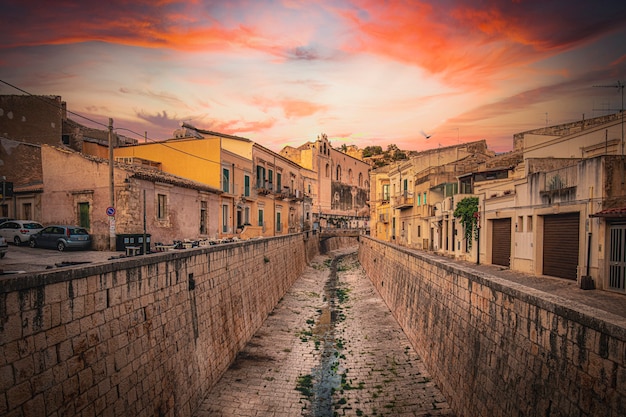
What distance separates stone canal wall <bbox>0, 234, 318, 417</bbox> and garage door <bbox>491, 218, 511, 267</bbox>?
12.5 meters

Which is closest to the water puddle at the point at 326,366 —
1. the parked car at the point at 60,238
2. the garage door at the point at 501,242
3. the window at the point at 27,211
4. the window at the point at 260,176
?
the garage door at the point at 501,242

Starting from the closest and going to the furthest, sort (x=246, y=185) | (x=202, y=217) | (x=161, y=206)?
(x=161, y=206), (x=202, y=217), (x=246, y=185)

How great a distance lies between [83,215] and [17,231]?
249cm

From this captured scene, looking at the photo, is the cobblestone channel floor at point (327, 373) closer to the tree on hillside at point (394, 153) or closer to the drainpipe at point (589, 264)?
the drainpipe at point (589, 264)

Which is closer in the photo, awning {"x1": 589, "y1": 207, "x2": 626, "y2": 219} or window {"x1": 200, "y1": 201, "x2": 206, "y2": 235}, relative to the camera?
awning {"x1": 589, "y1": 207, "x2": 626, "y2": 219}

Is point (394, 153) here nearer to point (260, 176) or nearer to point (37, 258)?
point (260, 176)

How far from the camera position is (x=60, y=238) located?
1416 centimetres

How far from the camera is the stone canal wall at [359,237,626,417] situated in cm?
372

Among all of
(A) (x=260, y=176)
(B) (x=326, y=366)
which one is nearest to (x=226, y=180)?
(A) (x=260, y=176)

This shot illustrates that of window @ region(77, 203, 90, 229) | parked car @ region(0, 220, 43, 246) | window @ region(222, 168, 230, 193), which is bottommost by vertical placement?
parked car @ region(0, 220, 43, 246)

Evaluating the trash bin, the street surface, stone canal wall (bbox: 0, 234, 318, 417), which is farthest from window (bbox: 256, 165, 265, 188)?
stone canal wall (bbox: 0, 234, 318, 417)

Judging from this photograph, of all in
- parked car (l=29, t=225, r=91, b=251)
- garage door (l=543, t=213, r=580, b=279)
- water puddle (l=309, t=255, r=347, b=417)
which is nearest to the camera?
water puddle (l=309, t=255, r=347, b=417)

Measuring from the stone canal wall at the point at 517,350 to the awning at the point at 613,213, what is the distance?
4968mm

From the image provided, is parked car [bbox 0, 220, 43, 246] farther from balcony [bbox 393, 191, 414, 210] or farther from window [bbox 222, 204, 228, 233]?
balcony [bbox 393, 191, 414, 210]
